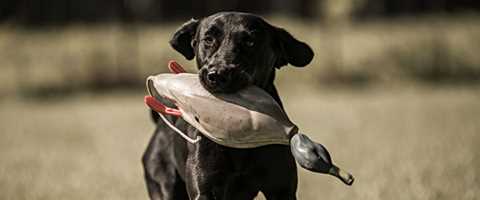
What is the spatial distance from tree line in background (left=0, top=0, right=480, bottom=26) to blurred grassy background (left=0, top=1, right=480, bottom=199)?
0.83ft

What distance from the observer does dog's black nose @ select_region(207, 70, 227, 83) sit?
382 cm

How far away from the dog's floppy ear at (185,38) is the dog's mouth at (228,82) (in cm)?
65

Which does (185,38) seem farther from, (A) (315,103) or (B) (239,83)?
(A) (315,103)

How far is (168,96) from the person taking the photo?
4238 mm

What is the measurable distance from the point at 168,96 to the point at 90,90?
14.5m

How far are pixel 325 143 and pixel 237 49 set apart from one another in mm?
5222

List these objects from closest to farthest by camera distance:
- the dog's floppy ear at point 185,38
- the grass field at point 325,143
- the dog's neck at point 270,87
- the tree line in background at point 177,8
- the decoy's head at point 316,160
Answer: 1. the decoy's head at point 316,160
2. the dog's neck at point 270,87
3. the dog's floppy ear at point 185,38
4. the grass field at point 325,143
5. the tree line in background at point 177,8

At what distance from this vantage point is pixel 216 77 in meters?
Result: 3.83

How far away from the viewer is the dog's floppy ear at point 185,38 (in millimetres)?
4548

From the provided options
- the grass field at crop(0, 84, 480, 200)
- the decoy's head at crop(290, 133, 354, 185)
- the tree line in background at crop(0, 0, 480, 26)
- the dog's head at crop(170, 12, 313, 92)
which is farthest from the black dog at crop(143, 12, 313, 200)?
the tree line in background at crop(0, 0, 480, 26)

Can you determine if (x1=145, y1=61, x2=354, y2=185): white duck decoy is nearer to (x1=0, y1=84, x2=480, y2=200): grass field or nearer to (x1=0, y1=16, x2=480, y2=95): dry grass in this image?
(x1=0, y1=84, x2=480, y2=200): grass field

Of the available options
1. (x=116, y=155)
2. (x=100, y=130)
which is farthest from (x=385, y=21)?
(x=116, y=155)

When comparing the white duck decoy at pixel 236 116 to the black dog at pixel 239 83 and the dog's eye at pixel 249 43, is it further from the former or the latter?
the dog's eye at pixel 249 43

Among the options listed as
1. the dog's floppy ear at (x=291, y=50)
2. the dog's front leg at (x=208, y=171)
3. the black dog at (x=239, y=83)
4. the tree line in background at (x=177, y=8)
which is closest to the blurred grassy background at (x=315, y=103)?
the tree line in background at (x=177, y=8)
